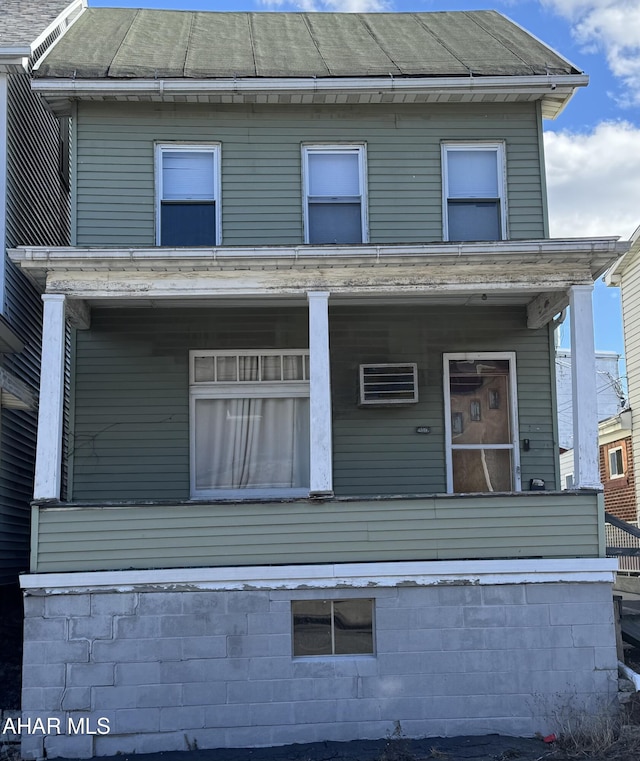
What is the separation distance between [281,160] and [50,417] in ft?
15.0

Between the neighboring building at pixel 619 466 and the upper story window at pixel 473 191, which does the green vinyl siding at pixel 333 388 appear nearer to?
the upper story window at pixel 473 191

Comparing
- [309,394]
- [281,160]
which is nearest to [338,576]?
[309,394]

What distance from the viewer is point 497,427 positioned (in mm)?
11898

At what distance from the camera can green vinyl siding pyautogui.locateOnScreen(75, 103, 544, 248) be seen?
38.1 feet

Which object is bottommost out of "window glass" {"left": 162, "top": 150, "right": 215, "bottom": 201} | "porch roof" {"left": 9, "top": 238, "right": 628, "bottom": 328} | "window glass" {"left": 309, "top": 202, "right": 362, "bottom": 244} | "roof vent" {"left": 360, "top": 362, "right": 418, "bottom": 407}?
"roof vent" {"left": 360, "top": 362, "right": 418, "bottom": 407}

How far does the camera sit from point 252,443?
38.2 ft

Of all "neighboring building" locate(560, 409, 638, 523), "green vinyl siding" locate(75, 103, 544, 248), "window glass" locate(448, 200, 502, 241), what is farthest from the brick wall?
"green vinyl siding" locate(75, 103, 544, 248)

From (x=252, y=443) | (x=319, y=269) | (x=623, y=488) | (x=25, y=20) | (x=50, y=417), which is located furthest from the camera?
(x=623, y=488)

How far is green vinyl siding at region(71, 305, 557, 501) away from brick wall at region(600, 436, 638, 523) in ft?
30.9

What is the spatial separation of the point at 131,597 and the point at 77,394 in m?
3.28

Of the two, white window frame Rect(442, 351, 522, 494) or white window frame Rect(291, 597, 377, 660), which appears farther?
white window frame Rect(442, 351, 522, 494)

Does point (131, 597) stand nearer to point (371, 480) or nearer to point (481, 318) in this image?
Result: point (371, 480)

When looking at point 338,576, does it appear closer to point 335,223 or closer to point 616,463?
point 335,223

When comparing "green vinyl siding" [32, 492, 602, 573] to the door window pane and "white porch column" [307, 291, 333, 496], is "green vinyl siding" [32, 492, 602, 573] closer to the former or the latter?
"white porch column" [307, 291, 333, 496]
